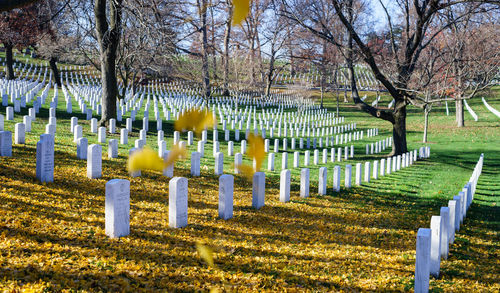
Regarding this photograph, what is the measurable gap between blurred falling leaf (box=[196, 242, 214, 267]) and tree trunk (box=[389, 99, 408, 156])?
1396 centimetres

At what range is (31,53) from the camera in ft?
190

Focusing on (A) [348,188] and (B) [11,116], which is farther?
(B) [11,116]

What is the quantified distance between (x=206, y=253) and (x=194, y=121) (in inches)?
718

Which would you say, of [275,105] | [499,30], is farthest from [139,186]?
[275,105]

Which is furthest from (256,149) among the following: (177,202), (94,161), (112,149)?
(177,202)

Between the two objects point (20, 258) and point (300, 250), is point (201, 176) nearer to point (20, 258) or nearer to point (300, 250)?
point (300, 250)

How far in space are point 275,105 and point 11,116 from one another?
30189 millimetres

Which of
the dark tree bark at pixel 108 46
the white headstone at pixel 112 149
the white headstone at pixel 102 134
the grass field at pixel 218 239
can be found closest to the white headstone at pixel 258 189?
the grass field at pixel 218 239

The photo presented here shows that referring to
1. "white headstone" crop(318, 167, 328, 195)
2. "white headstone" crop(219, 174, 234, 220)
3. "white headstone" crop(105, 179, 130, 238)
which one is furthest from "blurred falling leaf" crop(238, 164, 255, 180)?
"white headstone" crop(105, 179, 130, 238)

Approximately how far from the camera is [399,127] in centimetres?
1811

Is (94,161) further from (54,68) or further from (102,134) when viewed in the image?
(54,68)

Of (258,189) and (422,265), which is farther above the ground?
(258,189)

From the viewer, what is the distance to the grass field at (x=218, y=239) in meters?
4.30

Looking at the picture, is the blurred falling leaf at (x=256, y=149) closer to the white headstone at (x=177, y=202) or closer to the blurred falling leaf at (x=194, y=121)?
the blurred falling leaf at (x=194, y=121)
